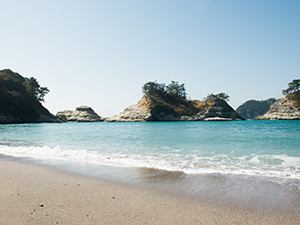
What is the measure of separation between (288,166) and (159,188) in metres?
5.74

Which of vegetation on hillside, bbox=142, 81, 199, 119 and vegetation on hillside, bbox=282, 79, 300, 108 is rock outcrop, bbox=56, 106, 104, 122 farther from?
vegetation on hillside, bbox=282, 79, 300, 108

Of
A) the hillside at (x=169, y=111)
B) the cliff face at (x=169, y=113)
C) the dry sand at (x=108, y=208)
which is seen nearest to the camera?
the dry sand at (x=108, y=208)

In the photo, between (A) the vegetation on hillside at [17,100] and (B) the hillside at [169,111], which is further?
(B) the hillside at [169,111]

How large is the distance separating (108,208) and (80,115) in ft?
462

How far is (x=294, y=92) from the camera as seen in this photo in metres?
109

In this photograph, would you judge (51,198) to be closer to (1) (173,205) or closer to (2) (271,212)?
(1) (173,205)

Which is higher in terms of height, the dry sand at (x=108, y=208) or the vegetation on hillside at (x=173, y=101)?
the vegetation on hillside at (x=173, y=101)

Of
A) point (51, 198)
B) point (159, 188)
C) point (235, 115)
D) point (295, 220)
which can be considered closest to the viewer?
point (295, 220)

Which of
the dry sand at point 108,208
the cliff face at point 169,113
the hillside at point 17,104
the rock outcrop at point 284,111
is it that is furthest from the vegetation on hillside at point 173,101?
the dry sand at point 108,208

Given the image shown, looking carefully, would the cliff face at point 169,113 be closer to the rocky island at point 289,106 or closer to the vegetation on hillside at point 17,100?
the rocky island at point 289,106

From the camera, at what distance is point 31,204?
3.78m

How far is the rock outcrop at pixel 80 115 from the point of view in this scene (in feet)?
438

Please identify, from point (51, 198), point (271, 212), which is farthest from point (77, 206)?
point (271, 212)

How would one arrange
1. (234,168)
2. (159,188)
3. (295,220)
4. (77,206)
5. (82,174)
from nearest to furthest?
1. (295,220)
2. (77,206)
3. (159,188)
4. (82,174)
5. (234,168)
